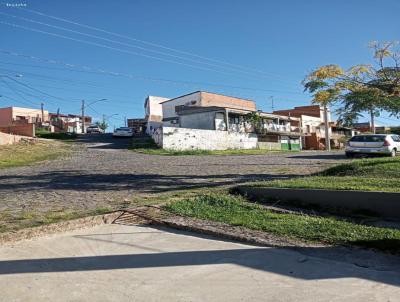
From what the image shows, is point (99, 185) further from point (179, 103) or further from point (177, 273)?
point (179, 103)

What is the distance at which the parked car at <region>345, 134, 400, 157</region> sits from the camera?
21441 mm

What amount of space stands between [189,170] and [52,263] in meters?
10.2

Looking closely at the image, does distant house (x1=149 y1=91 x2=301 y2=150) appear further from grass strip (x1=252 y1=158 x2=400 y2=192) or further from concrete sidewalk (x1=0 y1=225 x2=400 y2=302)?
concrete sidewalk (x1=0 y1=225 x2=400 y2=302)

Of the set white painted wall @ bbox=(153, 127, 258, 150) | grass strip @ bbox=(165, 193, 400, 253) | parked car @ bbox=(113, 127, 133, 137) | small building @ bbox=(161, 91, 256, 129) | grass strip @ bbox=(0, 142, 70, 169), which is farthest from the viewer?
small building @ bbox=(161, 91, 256, 129)

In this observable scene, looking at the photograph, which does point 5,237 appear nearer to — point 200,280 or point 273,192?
point 200,280

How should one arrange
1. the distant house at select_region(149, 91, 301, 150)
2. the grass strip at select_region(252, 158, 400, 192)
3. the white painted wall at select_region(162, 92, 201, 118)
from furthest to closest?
the white painted wall at select_region(162, 92, 201, 118) < the distant house at select_region(149, 91, 301, 150) < the grass strip at select_region(252, 158, 400, 192)

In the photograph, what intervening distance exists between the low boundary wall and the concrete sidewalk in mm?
2580

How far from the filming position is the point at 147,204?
8.31 meters

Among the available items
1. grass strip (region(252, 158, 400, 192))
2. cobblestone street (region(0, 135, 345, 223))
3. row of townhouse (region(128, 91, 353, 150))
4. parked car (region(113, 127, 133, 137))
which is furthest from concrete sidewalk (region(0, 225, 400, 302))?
parked car (region(113, 127, 133, 137))

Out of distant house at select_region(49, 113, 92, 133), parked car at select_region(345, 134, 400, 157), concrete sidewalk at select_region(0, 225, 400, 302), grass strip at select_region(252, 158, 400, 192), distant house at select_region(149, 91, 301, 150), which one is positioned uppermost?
distant house at select_region(49, 113, 92, 133)

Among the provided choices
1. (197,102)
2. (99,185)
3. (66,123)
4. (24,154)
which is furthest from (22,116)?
(99,185)

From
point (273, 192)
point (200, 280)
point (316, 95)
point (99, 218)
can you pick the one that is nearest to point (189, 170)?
point (316, 95)

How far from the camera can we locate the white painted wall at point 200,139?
33344mm

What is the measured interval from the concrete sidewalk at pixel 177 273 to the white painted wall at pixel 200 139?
88.0 feet
